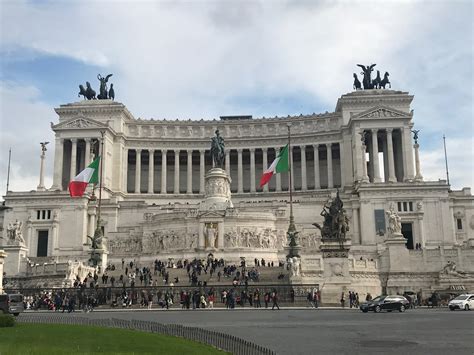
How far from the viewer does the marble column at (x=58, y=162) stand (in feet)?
313

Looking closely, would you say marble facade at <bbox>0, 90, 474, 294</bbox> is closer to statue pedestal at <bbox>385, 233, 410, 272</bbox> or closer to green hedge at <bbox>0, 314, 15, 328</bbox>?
statue pedestal at <bbox>385, 233, 410, 272</bbox>

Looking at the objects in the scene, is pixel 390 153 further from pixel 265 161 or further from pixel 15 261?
pixel 15 261

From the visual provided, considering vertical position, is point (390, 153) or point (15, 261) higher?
point (390, 153)

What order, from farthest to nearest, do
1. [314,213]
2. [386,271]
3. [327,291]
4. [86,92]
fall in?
[86,92]
[314,213]
[386,271]
[327,291]

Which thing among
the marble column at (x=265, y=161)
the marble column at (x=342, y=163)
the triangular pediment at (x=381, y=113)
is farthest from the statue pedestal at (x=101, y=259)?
the triangular pediment at (x=381, y=113)

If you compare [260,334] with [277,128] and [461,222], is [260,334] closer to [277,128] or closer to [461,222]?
[461,222]

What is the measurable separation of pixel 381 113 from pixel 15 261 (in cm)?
6232

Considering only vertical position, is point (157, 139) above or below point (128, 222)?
above

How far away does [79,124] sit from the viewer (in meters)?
98.5

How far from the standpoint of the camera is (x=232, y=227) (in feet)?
223

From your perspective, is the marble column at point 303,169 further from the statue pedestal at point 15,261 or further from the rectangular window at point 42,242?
the statue pedestal at point 15,261

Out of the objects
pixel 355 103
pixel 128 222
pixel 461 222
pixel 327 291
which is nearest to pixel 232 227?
pixel 128 222

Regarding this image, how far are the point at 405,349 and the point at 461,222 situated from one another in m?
70.5

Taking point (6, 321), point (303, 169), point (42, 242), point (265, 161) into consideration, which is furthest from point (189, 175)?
point (6, 321)
